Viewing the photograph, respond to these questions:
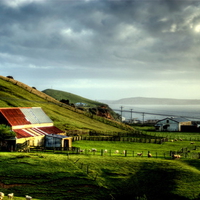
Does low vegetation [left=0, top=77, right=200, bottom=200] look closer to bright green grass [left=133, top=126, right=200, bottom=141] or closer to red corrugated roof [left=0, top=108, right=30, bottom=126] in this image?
red corrugated roof [left=0, top=108, right=30, bottom=126]

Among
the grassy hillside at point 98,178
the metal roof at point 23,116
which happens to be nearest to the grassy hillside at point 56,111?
the metal roof at point 23,116

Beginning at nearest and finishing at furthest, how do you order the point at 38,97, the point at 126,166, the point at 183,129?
the point at 126,166 → the point at 183,129 → the point at 38,97

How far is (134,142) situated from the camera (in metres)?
70.0

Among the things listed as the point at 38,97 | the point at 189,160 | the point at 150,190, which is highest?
the point at 38,97

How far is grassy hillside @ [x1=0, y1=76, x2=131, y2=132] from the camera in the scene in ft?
310

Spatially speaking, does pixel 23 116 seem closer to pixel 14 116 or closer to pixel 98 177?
pixel 14 116

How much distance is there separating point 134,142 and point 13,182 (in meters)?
38.9

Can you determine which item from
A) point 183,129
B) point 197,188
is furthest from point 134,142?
point 183,129

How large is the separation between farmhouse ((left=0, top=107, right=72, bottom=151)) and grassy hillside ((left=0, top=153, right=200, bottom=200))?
45.8ft

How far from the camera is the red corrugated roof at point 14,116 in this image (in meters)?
61.9

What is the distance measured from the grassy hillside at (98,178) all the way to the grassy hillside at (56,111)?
146ft

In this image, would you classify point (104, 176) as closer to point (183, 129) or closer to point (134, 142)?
point (134, 142)

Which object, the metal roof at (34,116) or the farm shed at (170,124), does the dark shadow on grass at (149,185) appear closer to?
the metal roof at (34,116)

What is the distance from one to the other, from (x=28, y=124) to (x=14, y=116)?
376 centimetres
